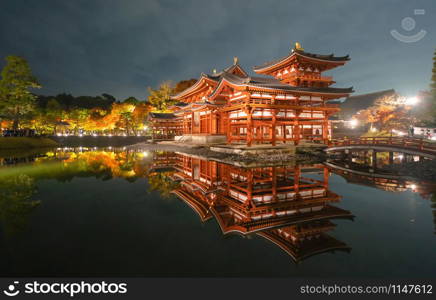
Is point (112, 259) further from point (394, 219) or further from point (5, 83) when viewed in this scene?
point (5, 83)

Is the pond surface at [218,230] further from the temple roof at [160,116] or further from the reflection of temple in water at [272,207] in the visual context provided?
the temple roof at [160,116]

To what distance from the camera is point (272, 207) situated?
7.21 meters

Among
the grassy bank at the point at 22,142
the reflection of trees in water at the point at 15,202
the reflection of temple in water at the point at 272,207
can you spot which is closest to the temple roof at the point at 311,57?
the reflection of temple in water at the point at 272,207

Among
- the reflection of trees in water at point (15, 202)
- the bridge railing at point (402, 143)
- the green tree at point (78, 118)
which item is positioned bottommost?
the reflection of trees in water at point (15, 202)

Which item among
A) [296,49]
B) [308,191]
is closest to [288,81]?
[296,49]

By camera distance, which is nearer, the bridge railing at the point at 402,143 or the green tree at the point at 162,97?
the bridge railing at the point at 402,143

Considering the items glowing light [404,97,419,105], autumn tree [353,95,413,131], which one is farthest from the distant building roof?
glowing light [404,97,419,105]

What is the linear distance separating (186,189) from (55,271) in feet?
21.2

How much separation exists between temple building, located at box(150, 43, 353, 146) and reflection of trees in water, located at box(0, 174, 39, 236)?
16.2 metres

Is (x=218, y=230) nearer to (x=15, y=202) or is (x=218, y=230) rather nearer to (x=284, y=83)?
(x=15, y=202)

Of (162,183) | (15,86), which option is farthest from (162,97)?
(162,183)

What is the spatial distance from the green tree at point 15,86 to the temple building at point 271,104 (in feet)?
88.6

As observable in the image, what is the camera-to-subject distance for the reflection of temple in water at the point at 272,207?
16.4ft

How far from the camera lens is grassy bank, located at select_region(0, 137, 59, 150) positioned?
32.2 m
